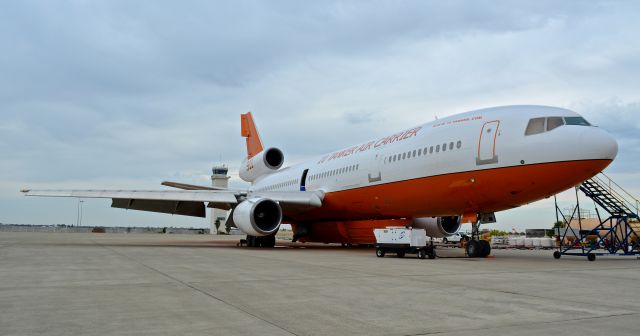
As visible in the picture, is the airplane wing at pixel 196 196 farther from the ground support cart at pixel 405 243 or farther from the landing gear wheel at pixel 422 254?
the landing gear wheel at pixel 422 254

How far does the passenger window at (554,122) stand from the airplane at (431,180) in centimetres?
2

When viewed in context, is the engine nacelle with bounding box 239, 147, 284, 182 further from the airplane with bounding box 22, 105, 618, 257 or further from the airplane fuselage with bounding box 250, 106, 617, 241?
the airplane fuselage with bounding box 250, 106, 617, 241

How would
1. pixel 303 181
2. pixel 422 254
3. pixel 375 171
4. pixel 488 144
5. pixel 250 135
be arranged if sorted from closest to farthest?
pixel 488 144 < pixel 422 254 < pixel 375 171 < pixel 303 181 < pixel 250 135

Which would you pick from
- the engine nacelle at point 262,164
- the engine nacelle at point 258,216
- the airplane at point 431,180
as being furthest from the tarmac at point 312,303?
the engine nacelle at point 262,164

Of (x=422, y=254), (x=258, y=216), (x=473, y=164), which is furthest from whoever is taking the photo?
(x=258, y=216)

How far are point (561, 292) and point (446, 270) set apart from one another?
3.58 metres

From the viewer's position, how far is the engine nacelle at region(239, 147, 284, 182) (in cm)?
3048

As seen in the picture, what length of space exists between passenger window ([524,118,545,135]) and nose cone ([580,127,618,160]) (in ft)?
3.40

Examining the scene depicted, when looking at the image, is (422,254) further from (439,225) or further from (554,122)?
(554,122)

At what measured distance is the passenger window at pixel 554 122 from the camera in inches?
507

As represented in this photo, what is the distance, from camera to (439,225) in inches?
774

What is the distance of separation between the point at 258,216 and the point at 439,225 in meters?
7.24

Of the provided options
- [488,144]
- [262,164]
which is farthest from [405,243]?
[262,164]

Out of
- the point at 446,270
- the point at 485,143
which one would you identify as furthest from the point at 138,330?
the point at 485,143
